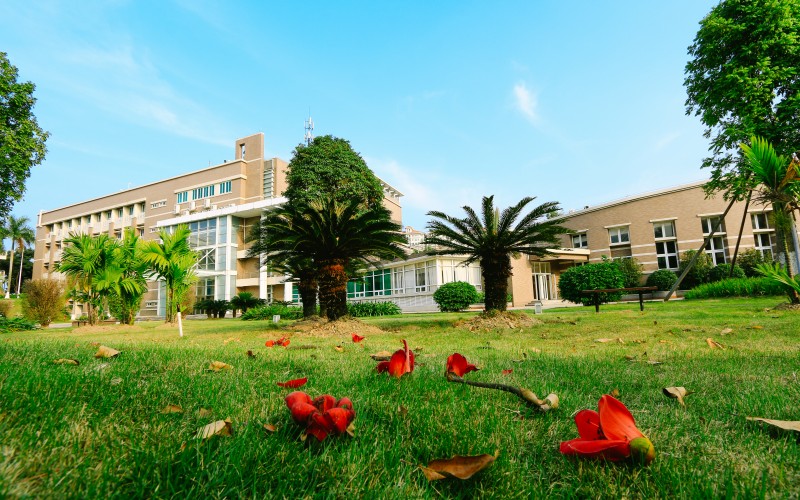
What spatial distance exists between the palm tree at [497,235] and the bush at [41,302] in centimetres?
1812

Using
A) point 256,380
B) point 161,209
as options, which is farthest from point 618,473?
point 161,209

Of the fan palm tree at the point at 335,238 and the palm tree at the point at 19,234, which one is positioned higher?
the palm tree at the point at 19,234

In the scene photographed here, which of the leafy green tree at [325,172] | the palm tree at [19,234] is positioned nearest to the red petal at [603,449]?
the leafy green tree at [325,172]

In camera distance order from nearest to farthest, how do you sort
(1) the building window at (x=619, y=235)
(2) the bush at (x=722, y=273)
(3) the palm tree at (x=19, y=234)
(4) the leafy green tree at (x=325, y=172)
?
(4) the leafy green tree at (x=325, y=172)
(2) the bush at (x=722, y=273)
(1) the building window at (x=619, y=235)
(3) the palm tree at (x=19, y=234)

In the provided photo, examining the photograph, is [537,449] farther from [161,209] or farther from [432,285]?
[161,209]

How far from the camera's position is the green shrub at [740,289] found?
15.3 meters

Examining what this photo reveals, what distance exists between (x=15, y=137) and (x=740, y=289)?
31.8 metres

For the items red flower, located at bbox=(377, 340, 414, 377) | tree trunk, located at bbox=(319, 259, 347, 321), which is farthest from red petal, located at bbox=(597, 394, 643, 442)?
tree trunk, located at bbox=(319, 259, 347, 321)

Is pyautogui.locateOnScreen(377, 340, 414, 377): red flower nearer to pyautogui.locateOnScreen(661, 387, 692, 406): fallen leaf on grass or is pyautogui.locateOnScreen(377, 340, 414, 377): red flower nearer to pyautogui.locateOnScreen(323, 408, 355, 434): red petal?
pyautogui.locateOnScreen(323, 408, 355, 434): red petal

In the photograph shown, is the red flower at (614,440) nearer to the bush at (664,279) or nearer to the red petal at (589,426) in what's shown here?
the red petal at (589,426)

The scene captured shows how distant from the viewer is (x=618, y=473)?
1151 mm

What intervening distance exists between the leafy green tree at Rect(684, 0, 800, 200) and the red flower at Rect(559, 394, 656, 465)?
54.1 ft

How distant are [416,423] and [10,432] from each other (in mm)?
1226

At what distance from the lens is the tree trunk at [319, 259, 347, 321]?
10.5 m
